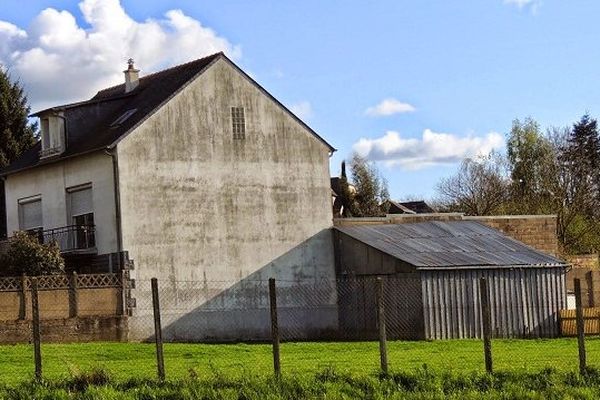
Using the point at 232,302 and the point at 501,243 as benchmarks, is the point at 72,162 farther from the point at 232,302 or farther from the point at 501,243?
the point at 501,243

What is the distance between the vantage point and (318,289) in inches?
1784

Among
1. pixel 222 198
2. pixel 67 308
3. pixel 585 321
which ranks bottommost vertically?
pixel 585 321

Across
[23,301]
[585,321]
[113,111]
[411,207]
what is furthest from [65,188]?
[411,207]

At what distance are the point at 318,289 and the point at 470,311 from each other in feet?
22.5

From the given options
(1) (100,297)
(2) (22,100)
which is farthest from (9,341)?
(2) (22,100)

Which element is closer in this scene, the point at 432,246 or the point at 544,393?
the point at 544,393

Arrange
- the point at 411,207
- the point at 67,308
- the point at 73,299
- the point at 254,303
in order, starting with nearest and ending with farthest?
1. the point at 67,308
2. the point at 73,299
3. the point at 254,303
4. the point at 411,207

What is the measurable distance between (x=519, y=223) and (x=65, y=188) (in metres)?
18.2

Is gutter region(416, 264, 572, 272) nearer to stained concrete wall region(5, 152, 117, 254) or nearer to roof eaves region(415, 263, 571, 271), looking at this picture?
roof eaves region(415, 263, 571, 271)

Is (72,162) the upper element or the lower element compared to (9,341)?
upper

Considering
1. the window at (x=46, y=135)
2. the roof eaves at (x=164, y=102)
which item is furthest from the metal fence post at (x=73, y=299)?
the window at (x=46, y=135)

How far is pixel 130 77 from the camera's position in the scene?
160 ft

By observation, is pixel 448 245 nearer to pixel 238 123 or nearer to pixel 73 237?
pixel 238 123

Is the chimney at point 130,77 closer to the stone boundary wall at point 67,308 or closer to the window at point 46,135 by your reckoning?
the window at point 46,135
